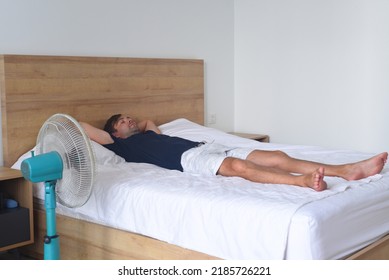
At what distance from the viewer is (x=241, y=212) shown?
2.24 m

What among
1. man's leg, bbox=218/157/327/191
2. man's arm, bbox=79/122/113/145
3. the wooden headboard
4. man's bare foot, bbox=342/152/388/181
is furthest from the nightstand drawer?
man's bare foot, bbox=342/152/388/181

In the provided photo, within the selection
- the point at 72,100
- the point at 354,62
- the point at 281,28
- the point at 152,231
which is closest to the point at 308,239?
the point at 152,231

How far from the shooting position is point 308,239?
80.7 inches

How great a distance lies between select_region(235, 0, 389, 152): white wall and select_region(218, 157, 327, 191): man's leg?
1610 millimetres

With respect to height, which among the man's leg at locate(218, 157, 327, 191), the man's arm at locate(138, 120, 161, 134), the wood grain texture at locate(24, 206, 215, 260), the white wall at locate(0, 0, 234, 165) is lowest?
the wood grain texture at locate(24, 206, 215, 260)

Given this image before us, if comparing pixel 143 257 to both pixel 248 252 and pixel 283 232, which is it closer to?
pixel 248 252

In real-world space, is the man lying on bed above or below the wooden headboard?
below

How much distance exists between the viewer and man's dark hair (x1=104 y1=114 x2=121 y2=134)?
3.51 m

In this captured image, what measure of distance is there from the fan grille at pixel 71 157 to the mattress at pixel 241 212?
0.26 m

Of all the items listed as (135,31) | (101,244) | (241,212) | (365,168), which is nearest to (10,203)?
(101,244)

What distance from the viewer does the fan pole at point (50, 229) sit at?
242 cm

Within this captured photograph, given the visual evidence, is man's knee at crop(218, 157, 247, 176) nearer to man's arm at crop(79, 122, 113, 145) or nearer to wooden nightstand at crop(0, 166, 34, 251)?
man's arm at crop(79, 122, 113, 145)

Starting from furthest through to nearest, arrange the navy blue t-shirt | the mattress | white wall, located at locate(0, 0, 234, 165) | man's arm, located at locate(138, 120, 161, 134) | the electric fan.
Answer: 1. man's arm, located at locate(138, 120, 161, 134)
2. white wall, located at locate(0, 0, 234, 165)
3. the navy blue t-shirt
4. the electric fan
5. the mattress

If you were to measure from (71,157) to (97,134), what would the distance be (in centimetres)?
91
